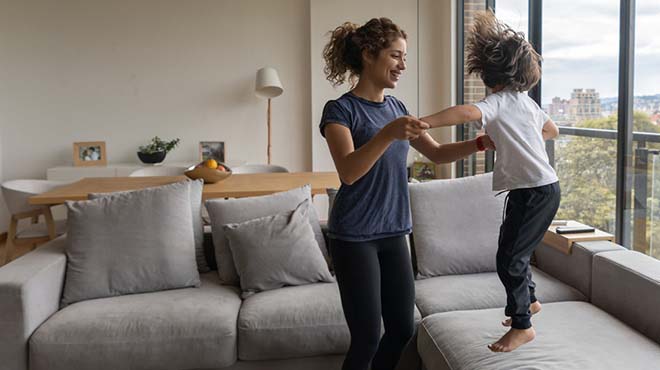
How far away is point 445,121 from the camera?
62.9 inches

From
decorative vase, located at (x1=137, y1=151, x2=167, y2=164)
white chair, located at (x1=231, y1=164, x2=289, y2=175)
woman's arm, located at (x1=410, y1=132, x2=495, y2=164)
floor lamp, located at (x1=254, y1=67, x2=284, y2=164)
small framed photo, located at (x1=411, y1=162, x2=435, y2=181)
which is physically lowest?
small framed photo, located at (x1=411, y1=162, x2=435, y2=181)

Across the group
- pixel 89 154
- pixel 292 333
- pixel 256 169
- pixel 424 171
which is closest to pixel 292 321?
pixel 292 333

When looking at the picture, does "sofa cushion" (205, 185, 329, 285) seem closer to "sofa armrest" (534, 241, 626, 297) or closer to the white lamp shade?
"sofa armrest" (534, 241, 626, 297)

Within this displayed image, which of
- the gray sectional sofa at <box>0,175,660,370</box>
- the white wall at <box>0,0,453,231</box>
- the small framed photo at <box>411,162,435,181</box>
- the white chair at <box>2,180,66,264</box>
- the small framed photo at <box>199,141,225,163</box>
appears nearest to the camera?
the gray sectional sofa at <box>0,175,660,370</box>

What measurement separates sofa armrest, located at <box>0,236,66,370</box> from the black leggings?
133cm

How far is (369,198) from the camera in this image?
6.11 ft

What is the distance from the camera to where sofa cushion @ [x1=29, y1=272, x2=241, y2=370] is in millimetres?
2410

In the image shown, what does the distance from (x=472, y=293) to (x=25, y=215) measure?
336 cm

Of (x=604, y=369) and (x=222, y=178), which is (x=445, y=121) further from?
(x=222, y=178)

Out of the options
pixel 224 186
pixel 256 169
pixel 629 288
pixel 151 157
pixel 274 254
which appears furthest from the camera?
pixel 151 157

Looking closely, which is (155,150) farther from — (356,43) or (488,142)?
(488,142)

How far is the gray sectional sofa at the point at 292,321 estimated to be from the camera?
2174 mm

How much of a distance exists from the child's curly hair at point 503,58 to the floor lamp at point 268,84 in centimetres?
411

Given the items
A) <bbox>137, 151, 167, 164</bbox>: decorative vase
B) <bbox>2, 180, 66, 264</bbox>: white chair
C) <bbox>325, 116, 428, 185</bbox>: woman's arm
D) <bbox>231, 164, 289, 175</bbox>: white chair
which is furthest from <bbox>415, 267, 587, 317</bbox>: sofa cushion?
<bbox>137, 151, 167, 164</bbox>: decorative vase
